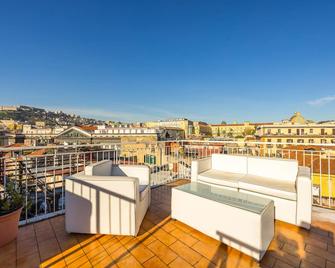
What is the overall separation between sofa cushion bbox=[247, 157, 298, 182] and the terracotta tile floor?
0.70 m

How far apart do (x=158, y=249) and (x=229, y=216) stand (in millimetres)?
792

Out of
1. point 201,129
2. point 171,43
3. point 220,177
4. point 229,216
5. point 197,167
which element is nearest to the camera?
point 229,216

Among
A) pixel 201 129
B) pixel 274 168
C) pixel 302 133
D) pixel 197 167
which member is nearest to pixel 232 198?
pixel 197 167

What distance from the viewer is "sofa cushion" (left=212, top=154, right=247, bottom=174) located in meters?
3.05

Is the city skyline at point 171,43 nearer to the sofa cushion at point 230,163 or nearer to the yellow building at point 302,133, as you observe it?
the sofa cushion at point 230,163

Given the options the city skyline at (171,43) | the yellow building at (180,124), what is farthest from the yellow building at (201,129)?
the city skyline at (171,43)

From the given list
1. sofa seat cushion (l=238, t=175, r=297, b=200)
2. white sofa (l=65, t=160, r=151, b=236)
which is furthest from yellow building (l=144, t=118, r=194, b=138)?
white sofa (l=65, t=160, r=151, b=236)

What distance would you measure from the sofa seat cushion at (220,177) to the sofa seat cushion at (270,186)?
113mm

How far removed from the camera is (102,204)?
1840mm

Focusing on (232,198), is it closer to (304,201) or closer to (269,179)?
(304,201)

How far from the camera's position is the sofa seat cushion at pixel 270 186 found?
212 cm

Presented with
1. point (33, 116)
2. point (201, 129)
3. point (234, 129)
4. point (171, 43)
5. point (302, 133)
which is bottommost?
point (302, 133)

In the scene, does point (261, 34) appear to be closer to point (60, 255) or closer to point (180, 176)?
point (180, 176)

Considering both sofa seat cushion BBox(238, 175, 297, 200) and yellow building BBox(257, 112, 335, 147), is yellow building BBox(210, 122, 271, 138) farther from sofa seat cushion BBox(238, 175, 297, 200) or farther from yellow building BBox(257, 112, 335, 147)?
sofa seat cushion BBox(238, 175, 297, 200)
